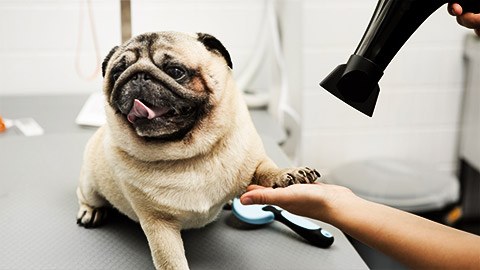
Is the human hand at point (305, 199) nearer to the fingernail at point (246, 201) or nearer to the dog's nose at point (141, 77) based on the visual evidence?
the fingernail at point (246, 201)

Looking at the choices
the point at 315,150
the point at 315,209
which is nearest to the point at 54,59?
the point at 315,150

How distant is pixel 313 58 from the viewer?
1.75 metres

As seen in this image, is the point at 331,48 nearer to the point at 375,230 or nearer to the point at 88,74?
the point at 88,74

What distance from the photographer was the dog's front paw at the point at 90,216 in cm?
85

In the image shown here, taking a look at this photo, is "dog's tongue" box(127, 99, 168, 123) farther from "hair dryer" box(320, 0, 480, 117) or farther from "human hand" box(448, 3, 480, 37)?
"human hand" box(448, 3, 480, 37)

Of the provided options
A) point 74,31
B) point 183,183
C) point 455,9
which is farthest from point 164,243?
point 74,31

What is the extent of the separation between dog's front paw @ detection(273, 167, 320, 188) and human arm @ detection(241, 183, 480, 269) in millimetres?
14

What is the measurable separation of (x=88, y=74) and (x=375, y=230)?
4.01 feet

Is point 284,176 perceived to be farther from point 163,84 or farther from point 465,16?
point 465,16

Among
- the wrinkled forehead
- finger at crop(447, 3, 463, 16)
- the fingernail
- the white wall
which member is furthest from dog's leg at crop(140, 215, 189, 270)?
the white wall

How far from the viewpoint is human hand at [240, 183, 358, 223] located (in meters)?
0.67

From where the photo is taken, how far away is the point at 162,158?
70 cm

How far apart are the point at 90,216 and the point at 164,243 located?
0.68 ft

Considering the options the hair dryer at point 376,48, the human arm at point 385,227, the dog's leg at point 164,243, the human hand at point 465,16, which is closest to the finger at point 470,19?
the human hand at point 465,16
